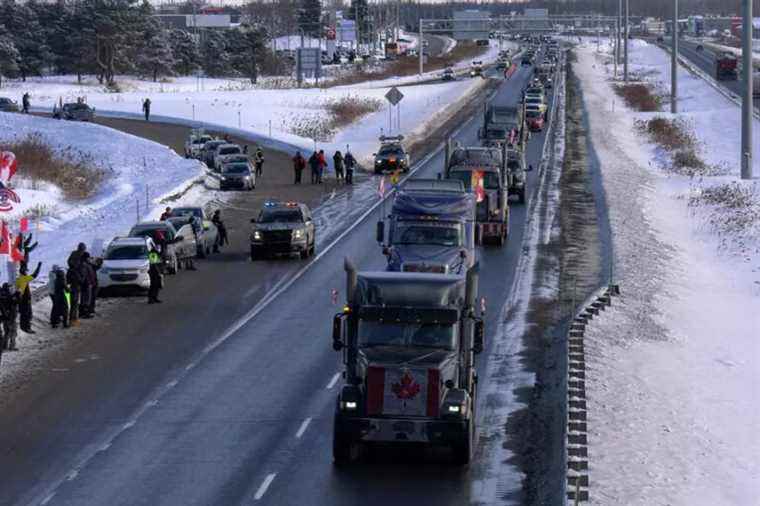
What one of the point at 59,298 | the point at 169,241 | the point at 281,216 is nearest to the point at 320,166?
the point at 281,216

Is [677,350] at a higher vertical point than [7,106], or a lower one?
lower

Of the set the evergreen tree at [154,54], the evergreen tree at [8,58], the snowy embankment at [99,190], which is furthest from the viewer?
the evergreen tree at [154,54]

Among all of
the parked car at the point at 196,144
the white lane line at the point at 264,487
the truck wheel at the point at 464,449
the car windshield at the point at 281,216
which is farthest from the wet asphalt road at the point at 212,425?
the parked car at the point at 196,144

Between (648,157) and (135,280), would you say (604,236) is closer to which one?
(135,280)

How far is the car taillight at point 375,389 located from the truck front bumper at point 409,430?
0.14 meters

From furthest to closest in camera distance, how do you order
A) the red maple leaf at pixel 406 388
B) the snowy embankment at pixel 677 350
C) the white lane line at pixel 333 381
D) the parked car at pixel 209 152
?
1. the parked car at pixel 209 152
2. the white lane line at pixel 333 381
3. the snowy embankment at pixel 677 350
4. the red maple leaf at pixel 406 388

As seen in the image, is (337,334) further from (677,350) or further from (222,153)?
(222,153)

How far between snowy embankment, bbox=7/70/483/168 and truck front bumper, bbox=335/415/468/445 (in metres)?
52.1

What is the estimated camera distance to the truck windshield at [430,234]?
102 feet

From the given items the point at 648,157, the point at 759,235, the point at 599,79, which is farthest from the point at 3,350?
the point at 599,79

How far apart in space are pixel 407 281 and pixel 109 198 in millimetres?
38762

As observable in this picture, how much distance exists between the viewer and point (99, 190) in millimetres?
59906

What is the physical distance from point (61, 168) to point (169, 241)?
27.5 metres

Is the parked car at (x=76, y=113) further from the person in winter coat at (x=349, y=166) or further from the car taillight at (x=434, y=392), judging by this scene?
the car taillight at (x=434, y=392)
